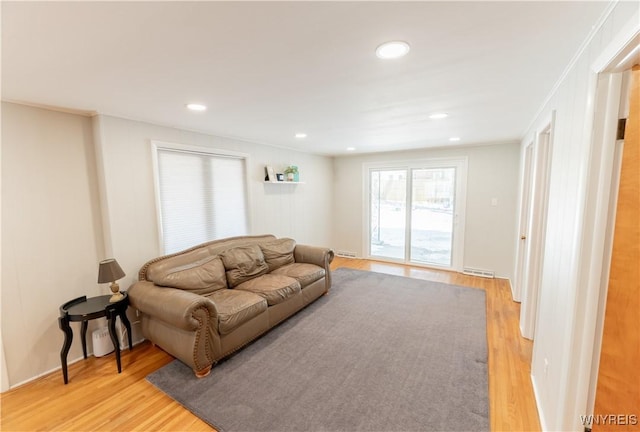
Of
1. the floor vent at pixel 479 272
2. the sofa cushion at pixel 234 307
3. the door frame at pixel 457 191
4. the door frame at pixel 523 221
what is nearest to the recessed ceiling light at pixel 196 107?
the sofa cushion at pixel 234 307

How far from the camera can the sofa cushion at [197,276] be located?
2578 millimetres

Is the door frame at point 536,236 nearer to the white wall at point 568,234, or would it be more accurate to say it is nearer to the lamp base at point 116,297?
the white wall at point 568,234

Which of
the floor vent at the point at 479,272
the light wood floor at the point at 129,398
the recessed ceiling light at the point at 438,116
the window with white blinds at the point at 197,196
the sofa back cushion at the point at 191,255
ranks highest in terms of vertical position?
the recessed ceiling light at the point at 438,116

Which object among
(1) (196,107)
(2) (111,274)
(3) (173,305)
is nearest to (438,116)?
(1) (196,107)

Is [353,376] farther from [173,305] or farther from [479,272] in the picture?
[479,272]

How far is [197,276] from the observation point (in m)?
2.75

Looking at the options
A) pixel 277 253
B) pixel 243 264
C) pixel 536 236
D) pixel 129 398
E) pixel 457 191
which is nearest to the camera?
pixel 129 398

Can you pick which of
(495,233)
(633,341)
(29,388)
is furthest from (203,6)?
(495,233)

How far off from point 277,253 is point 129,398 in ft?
6.95

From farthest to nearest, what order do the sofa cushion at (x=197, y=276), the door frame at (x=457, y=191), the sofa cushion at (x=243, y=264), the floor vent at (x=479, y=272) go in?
the door frame at (x=457, y=191)
the floor vent at (x=479, y=272)
the sofa cushion at (x=243, y=264)
the sofa cushion at (x=197, y=276)

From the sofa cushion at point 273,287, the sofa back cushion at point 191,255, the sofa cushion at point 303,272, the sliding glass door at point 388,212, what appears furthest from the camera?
the sliding glass door at point 388,212

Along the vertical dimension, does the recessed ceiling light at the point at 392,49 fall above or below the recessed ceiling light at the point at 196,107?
below

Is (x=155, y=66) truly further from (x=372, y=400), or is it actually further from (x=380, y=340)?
(x=380, y=340)

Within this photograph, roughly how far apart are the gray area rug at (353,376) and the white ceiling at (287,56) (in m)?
2.25
